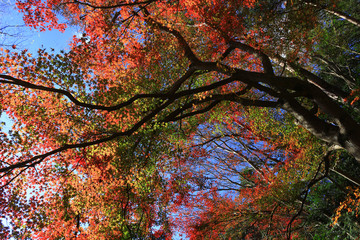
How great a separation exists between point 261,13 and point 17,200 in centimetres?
1130

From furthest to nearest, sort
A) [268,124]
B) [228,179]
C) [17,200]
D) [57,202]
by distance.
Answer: [228,179] → [268,124] → [57,202] → [17,200]

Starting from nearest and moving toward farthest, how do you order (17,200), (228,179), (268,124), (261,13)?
1. (17,200)
2. (261,13)
3. (268,124)
4. (228,179)

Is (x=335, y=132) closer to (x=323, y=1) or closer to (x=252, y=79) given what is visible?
(x=252, y=79)

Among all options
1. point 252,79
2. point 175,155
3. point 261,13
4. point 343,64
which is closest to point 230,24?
point 261,13

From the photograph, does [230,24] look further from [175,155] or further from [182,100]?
[175,155]

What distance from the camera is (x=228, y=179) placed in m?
14.6

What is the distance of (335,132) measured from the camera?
5391 millimetres

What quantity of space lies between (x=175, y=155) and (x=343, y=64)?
10.5 meters

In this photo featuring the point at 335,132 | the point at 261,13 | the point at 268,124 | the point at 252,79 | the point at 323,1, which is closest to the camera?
the point at 335,132

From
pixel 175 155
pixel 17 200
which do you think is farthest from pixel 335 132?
pixel 17 200

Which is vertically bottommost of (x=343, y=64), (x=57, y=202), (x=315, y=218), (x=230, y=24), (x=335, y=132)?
(x=315, y=218)

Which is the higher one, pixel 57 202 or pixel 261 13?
pixel 261 13

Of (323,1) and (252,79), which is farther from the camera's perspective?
(323,1)

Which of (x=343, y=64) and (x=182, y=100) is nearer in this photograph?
(x=182, y=100)
